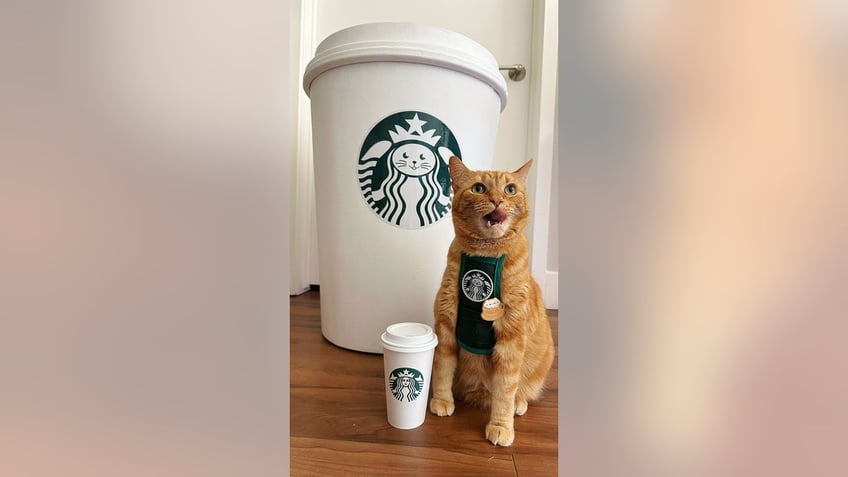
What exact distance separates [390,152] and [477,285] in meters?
0.34

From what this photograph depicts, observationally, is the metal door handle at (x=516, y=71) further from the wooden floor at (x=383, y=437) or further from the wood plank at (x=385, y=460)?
the wood plank at (x=385, y=460)

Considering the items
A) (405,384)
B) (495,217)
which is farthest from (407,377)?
(495,217)

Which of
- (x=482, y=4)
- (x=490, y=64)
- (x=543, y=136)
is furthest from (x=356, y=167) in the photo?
(x=482, y=4)

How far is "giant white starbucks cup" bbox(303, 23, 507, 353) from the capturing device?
0.77 metres

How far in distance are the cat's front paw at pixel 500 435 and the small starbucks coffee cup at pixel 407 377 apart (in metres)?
0.09

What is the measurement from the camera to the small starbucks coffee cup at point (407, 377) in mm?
534

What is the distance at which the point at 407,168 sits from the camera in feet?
2.58

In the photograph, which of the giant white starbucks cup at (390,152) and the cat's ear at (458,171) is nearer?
the cat's ear at (458,171)

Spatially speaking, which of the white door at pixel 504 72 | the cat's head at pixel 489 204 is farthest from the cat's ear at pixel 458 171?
the white door at pixel 504 72
